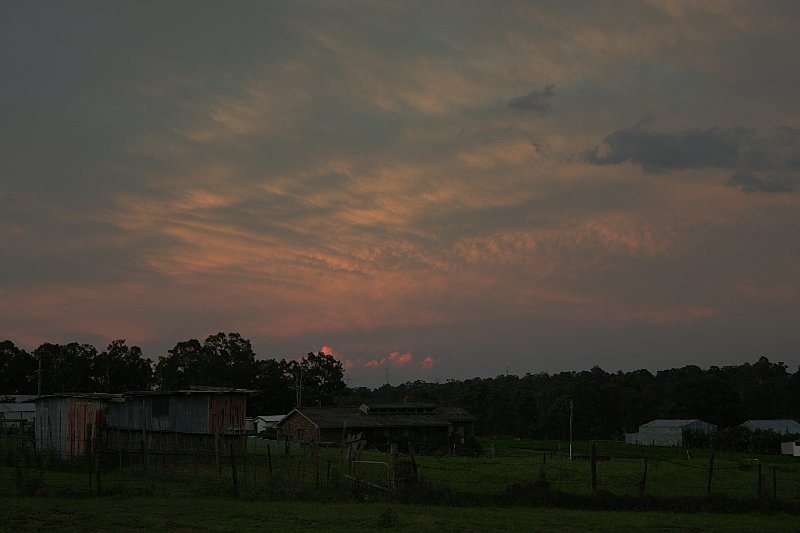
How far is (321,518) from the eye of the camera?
21.7 metres

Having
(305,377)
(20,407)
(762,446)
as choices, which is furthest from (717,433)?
(20,407)

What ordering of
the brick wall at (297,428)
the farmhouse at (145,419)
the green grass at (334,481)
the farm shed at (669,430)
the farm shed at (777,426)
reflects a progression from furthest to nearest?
the farm shed at (669,430) < the farm shed at (777,426) < the brick wall at (297,428) < the farmhouse at (145,419) < the green grass at (334,481)

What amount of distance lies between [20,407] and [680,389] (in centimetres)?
8890

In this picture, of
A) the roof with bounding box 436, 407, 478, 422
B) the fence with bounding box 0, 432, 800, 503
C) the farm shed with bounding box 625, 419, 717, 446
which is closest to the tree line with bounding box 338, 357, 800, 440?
the farm shed with bounding box 625, 419, 717, 446

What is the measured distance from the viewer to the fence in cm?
2683

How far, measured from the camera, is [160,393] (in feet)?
164

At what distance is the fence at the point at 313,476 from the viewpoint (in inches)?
1056

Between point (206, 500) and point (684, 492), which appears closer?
point (206, 500)

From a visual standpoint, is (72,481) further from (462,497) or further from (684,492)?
(684,492)

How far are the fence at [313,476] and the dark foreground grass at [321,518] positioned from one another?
1712 millimetres

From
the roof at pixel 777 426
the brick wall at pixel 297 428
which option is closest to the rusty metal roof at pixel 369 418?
the brick wall at pixel 297 428

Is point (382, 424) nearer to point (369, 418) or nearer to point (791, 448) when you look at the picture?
point (369, 418)

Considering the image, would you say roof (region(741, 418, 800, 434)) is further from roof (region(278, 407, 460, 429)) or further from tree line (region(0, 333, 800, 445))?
roof (region(278, 407, 460, 429))

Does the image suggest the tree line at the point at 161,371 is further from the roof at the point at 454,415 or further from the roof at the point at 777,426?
the roof at the point at 777,426
